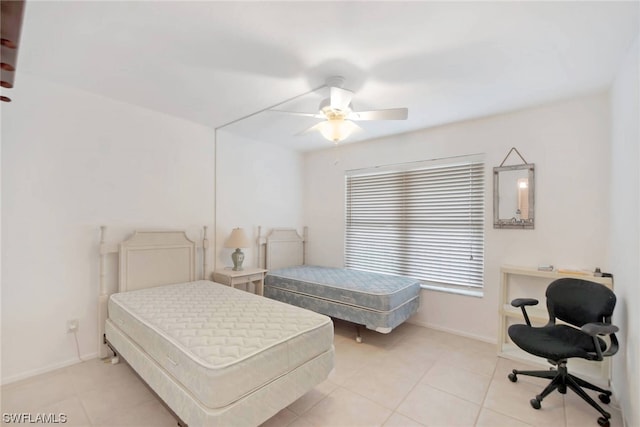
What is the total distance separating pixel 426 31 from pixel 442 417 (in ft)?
8.53

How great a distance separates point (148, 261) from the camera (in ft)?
10.1

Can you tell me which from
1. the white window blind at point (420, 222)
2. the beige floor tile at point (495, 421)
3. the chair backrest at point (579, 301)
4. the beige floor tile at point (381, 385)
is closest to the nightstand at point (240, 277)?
the white window blind at point (420, 222)

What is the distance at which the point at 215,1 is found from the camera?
1611 mm

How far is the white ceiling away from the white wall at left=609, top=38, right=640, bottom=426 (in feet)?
0.82

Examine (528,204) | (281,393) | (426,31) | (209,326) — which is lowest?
(281,393)

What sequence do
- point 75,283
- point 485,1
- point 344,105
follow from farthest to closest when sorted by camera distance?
point 75,283
point 344,105
point 485,1

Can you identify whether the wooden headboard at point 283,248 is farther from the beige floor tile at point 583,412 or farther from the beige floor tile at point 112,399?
the beige floor tile at point 583,412

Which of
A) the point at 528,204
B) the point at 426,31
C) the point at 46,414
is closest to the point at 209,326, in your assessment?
the point at 46,414

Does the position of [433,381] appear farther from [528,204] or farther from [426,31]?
[426,31]

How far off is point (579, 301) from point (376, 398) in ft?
6.07

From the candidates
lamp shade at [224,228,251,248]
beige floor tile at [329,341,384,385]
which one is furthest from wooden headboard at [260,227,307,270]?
beige floor tile at [329,341,384,385]

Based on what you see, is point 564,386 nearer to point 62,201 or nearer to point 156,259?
point 156,259

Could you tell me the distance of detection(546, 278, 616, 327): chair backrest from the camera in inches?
85.8

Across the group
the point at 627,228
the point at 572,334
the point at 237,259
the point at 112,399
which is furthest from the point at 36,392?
the point at 627,228
